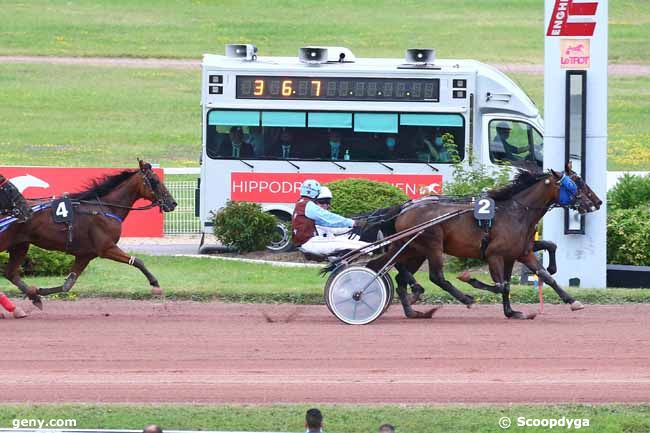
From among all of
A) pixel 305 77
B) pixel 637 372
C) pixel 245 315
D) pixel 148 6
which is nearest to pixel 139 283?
pixel 245 315

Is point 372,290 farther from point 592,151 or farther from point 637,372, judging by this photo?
point 592,151

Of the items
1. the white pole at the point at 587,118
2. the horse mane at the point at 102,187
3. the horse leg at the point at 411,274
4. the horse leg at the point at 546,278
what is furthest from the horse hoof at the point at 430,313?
the horse mane at the point at 102,187

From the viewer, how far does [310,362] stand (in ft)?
41.5

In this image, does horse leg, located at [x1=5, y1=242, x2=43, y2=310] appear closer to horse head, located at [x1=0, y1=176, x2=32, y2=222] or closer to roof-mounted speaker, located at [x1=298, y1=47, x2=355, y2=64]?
horse head, located at [x1=0, y1=176, x2=32, y2=222]

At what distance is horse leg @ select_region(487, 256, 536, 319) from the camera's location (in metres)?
14.3

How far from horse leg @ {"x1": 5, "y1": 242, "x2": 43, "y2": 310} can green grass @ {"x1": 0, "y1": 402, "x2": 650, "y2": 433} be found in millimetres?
4299

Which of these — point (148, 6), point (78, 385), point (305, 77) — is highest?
point (148, 6)

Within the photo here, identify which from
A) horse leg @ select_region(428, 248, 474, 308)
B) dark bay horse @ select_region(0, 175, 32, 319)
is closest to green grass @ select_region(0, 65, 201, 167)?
dark bay horse @ select_region(0, 175, 32, 319)

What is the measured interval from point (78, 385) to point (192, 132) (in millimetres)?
26108

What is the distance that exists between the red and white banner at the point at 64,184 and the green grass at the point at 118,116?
426 inches

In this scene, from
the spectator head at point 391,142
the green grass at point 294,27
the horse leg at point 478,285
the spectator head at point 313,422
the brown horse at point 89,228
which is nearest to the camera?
the spectator head at point 313,422

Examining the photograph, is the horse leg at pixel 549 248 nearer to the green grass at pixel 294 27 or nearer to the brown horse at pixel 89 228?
the brown horse at pixel 89 228

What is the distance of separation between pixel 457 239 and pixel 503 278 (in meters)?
0.61

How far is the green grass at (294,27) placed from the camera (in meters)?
46.0
